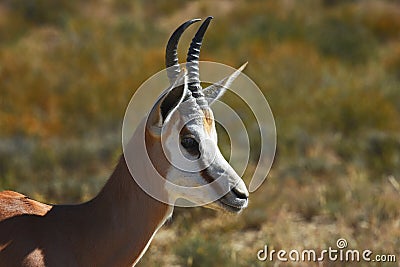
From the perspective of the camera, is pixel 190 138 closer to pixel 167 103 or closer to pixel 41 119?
pixel 167 103

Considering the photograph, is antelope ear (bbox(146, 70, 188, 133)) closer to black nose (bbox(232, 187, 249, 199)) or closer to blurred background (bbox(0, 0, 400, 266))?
black nose (bbox(232, 187, 249, 199))

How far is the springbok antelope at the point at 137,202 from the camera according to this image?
497cm

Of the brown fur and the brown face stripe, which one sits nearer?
the brown fur

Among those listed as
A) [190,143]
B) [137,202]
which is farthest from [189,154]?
[137,202]

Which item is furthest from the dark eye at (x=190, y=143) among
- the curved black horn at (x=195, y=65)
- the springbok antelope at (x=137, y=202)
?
the curved black horn at (x=195, y=65)

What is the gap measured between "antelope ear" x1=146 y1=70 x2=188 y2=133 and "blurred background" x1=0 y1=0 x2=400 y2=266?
9.40ft

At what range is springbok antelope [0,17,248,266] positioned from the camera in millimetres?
4973

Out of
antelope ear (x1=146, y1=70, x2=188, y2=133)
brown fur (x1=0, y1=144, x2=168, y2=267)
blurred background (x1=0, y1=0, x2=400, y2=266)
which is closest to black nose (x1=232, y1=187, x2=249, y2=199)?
brown fur (x1=0, y1=144, x2=168, y2=267)

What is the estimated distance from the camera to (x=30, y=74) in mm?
19703

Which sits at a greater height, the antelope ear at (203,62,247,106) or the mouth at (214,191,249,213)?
the antelope ear at (203,62,247,106)

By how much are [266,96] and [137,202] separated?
1291 cm

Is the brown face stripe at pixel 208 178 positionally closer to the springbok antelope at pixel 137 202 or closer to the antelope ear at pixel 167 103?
the springbok antelope at pixel 137 202

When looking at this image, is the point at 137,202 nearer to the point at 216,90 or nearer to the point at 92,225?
the point at 92,225

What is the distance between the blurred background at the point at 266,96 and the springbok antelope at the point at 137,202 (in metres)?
2.59
